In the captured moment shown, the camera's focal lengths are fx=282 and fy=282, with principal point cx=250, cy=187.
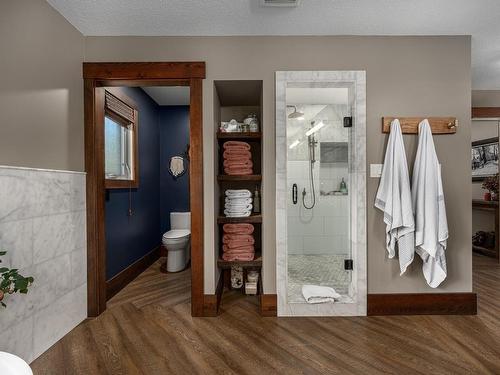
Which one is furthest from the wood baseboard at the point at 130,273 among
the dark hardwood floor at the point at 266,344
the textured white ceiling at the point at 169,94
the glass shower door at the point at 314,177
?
the textured white ceiling at the point at 169,94

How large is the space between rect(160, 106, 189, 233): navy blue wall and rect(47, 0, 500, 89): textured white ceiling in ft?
6.63

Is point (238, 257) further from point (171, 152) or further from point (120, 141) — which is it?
point (171, 152)

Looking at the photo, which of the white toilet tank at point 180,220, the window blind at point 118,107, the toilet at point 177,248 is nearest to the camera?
the window blind at point 118,107

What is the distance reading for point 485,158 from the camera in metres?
4.30

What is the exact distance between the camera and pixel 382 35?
2.25 m

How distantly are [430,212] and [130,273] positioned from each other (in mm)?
2922

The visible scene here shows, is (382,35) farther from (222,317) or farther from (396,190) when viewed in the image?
(222,317)

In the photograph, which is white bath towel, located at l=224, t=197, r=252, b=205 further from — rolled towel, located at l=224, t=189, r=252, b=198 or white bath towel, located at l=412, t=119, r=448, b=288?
white bath towel, located at l=412, t=119, r=448, b=288

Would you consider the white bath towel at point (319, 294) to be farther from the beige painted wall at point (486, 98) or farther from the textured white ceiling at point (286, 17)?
the beige painted wall at point (486, 98)

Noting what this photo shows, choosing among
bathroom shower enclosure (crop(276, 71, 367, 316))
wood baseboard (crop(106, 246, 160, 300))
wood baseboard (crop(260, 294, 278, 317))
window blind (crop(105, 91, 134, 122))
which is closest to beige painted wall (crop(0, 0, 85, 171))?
window blind (crop(105, 91, 134, 122))

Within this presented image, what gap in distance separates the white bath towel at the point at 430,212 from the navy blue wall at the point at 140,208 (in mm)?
2714

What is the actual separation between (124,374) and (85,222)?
1168mm

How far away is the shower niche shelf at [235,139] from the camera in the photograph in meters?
2.40

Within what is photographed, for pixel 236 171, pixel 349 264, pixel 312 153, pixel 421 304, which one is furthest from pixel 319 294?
pixel 312 153
